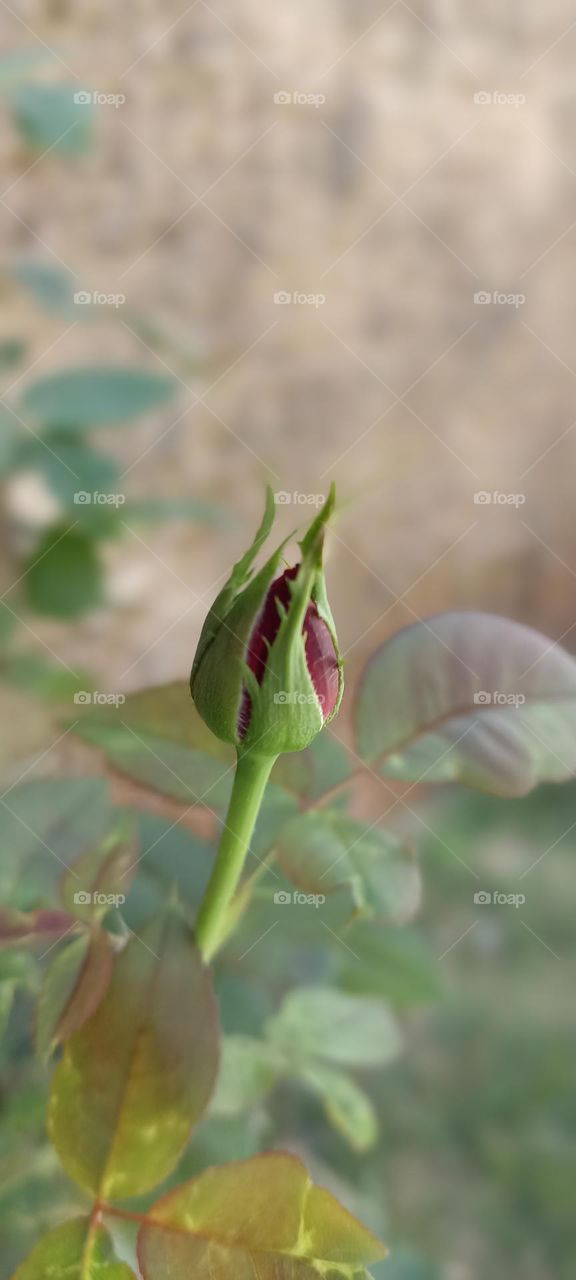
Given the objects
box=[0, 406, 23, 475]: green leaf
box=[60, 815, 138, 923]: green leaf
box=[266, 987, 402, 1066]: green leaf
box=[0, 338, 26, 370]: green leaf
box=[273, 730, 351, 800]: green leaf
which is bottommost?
box=[266, 987, 402, 1066]: green leaf

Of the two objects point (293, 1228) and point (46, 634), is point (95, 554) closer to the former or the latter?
point (46, 634)

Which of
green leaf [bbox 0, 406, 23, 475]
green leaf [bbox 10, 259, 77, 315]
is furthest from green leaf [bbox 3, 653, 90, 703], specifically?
green leaf [bbox 10, 259, 77, 315]

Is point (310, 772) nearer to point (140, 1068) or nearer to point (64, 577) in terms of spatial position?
point (140, 1068)

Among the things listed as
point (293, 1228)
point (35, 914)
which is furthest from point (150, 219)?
point (293, 1228)

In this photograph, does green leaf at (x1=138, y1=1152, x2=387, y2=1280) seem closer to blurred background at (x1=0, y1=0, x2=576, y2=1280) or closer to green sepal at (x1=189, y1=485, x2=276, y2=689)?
green sepal at (x1=189, y1=485, x2=276, y2=689)

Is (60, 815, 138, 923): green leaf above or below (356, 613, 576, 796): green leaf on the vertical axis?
below

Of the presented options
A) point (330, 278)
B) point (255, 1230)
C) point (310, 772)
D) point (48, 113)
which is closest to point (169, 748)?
point (310, 772)
